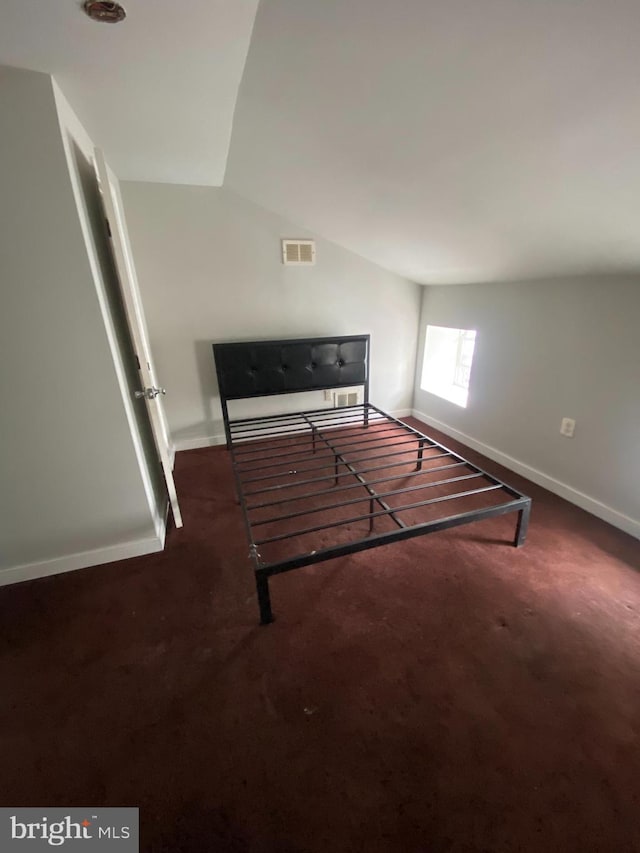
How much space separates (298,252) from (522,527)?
238 centimetres

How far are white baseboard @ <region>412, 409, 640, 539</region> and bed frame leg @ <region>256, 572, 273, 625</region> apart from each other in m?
1.87

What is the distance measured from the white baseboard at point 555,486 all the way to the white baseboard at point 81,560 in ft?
7.60

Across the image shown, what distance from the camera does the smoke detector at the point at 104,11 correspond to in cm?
87

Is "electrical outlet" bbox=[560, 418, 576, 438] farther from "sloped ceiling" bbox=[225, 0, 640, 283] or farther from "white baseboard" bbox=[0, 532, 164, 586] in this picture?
"white baseboard" bbox=[0, 532, 164, 586]

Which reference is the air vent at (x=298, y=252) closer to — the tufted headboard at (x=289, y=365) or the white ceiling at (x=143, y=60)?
the tufted headboard at (x=289, y=365)

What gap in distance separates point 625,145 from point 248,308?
2266mm

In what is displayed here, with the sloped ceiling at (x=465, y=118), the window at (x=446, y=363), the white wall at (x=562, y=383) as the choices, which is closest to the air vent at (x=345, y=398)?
the window at (x=446, y=363)

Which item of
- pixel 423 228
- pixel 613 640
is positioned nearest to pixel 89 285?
pixel 423 228

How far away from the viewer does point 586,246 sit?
1586mm

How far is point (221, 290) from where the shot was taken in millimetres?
2664

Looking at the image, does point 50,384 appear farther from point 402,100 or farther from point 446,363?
point 446,363

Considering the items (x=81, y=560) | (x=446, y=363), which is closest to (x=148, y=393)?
(x=81, y=560)

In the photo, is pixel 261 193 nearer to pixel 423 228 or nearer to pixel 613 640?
pixel 423 228

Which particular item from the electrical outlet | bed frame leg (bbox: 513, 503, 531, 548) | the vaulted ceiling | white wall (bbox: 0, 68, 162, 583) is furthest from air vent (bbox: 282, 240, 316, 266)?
bed frame leg (bbox: 513, 503, 531, 548)
